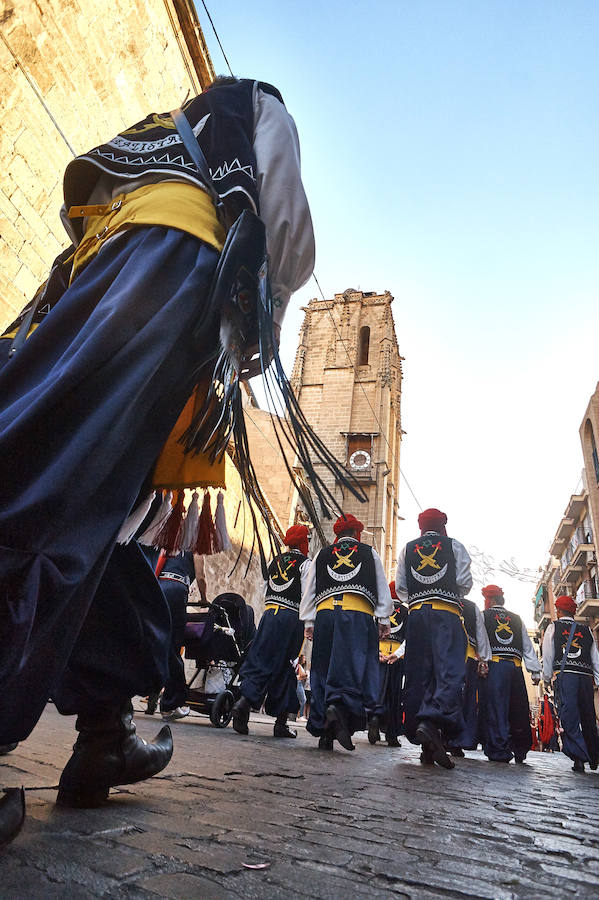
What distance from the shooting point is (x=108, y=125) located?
6.66m

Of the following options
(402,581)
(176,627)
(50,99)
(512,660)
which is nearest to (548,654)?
(512,660)

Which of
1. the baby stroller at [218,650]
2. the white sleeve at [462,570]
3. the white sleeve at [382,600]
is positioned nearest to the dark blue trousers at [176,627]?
the baby stroller at [218,650]

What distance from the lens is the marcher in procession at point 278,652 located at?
5.54 meters

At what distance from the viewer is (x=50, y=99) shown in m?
5.64

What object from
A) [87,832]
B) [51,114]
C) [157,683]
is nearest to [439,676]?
[157,683]

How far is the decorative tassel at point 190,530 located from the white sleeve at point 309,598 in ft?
12.1

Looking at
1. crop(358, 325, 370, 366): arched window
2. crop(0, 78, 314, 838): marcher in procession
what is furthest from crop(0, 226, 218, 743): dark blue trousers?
crop(358, 325, 370, 366): arched window

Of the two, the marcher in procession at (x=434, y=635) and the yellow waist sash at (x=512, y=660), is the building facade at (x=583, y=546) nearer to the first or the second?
the yellow waist sash at (x=512, y=660)

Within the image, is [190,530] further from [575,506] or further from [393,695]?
[575,506]

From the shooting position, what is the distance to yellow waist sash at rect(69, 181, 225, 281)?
4.65 ft

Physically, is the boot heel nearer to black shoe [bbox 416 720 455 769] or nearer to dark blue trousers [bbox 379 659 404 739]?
black shoe [bbox 416 720 455 769]

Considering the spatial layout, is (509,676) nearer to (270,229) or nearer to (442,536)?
(442,536)

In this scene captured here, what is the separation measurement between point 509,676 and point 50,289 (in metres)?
6.89

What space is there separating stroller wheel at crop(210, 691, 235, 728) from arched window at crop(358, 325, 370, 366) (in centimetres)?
3466
